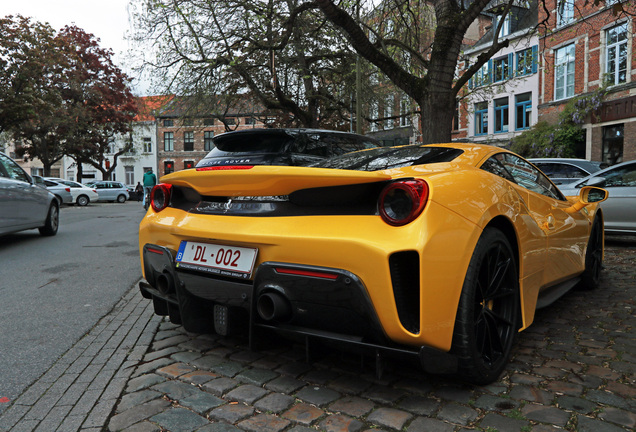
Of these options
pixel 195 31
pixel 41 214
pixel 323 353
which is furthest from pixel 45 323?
pixel 195 31

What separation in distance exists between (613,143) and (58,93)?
2770 cm

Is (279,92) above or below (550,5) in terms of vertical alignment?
below

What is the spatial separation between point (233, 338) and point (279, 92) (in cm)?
1480

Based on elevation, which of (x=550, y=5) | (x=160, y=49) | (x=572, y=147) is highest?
(x=550, y=5)

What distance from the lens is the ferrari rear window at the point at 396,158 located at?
2.64m

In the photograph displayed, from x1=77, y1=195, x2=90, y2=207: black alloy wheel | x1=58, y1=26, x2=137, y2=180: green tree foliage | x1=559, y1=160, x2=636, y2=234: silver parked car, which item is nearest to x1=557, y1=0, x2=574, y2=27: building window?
x1=559, y1=160, x2=636, y2=234: silver parked car

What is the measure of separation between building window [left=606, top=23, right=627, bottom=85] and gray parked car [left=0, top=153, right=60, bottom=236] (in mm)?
22782

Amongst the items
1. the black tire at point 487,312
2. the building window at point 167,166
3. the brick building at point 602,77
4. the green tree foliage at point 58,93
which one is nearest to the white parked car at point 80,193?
the green tree foliage at point 58,93

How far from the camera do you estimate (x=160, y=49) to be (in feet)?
53.6

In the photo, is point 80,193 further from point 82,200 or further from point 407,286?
point 407,286

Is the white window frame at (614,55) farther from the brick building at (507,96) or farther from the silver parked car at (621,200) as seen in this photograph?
the silver parked car at (621,200)

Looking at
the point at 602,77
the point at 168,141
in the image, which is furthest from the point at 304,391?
the point at 168,141

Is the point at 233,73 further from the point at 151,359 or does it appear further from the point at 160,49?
the point at 151,359

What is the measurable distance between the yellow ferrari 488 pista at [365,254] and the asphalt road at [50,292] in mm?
876
